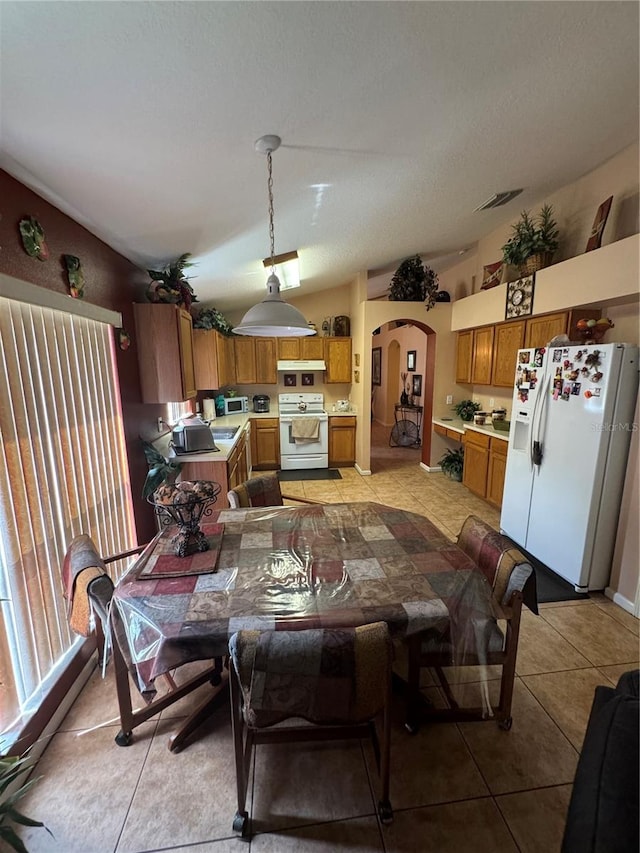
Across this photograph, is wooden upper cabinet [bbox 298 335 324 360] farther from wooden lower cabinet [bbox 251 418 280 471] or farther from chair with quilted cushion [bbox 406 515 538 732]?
chair with quilted cushion [bbox 406 515 538 732]

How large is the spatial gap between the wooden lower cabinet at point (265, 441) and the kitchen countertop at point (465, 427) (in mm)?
2363

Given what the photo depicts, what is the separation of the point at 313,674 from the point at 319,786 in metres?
0.75

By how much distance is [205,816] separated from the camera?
1.30 metres

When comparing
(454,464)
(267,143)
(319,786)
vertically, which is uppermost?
(267,143)

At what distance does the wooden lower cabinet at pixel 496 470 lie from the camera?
3693 millimetres

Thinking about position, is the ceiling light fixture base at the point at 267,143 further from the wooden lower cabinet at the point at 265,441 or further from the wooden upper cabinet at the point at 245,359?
the wooden lower cabinet at the point at 265,441

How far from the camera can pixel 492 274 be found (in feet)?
13.2

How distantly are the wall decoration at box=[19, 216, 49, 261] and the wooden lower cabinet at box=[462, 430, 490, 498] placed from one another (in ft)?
13.1

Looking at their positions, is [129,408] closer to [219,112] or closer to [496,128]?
[219,112]

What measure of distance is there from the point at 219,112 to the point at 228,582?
1.78 meters

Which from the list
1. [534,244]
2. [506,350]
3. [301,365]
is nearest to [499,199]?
[534,244]

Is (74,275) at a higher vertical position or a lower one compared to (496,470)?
higher

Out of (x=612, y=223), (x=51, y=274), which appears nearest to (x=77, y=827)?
(x=51, y=274)

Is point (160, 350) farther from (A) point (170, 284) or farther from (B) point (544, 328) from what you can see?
(B) point (544, 328)
